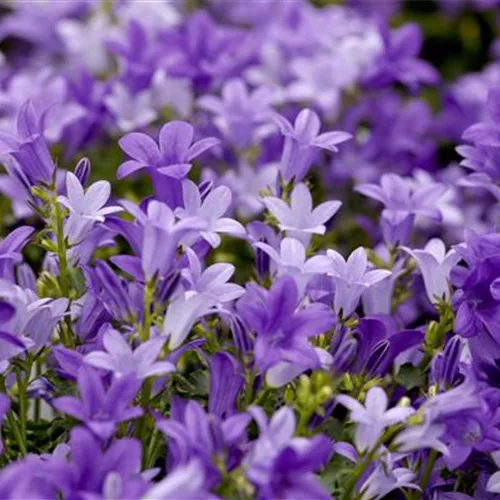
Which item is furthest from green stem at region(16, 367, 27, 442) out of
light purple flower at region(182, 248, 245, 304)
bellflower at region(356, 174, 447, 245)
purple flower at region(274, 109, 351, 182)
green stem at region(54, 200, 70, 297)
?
bellflower at region(356, 174, 447, 245)

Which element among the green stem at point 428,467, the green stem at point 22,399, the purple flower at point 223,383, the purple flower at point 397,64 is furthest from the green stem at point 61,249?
the purple flower at point 397,64

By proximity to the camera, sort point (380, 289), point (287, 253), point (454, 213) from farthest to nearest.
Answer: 1. point (454, 213)
2. point (380, 289)
3. point (287, 253)

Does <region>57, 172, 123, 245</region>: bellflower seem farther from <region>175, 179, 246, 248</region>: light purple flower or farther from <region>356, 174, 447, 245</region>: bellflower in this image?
<region>356, 174, 447, 245</region>: bellflower

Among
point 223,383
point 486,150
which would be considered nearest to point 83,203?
point 223,383

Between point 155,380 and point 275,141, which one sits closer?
point 155,380

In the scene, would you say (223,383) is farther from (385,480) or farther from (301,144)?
(301,144)

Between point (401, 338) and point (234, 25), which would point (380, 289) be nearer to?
point (401, 338)

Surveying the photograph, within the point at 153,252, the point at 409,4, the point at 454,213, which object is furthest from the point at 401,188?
the point at 409,4

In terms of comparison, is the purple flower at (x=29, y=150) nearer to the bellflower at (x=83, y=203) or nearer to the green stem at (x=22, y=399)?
the bellflower at (x=83, y=203)
